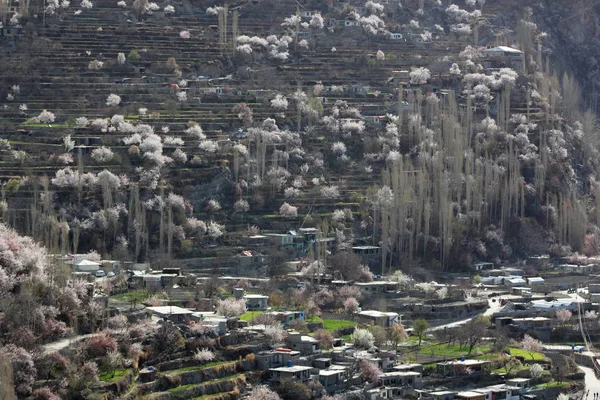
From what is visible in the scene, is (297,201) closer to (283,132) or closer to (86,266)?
(283,132)

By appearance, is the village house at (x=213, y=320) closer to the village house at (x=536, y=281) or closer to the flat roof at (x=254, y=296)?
the flat roof at (x=254, y=296)

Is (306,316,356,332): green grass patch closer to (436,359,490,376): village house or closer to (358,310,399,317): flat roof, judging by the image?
(358,310,399,317): flat roof

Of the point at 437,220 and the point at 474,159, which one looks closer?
the point at 437,220

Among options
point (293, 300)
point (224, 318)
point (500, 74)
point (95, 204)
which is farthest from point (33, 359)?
point (500, 74)

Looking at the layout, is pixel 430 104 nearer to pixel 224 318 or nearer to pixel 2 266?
pixel 224 318

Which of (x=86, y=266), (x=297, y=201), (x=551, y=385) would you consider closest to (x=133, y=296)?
(x=86, y=266)

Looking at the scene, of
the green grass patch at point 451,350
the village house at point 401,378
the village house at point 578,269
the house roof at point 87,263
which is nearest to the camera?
the village house at point 401,378

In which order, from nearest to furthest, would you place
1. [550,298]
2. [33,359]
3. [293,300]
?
1. [33,359]
2. [293,300]
3. [550,298]

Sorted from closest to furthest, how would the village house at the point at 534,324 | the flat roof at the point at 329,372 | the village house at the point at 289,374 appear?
the village house at the point at 289,374 → the flat roof at the point at 329,372 → the village house at the point at 534,324

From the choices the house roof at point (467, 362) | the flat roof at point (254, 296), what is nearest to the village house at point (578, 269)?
the flat roof at point (254, 296)
